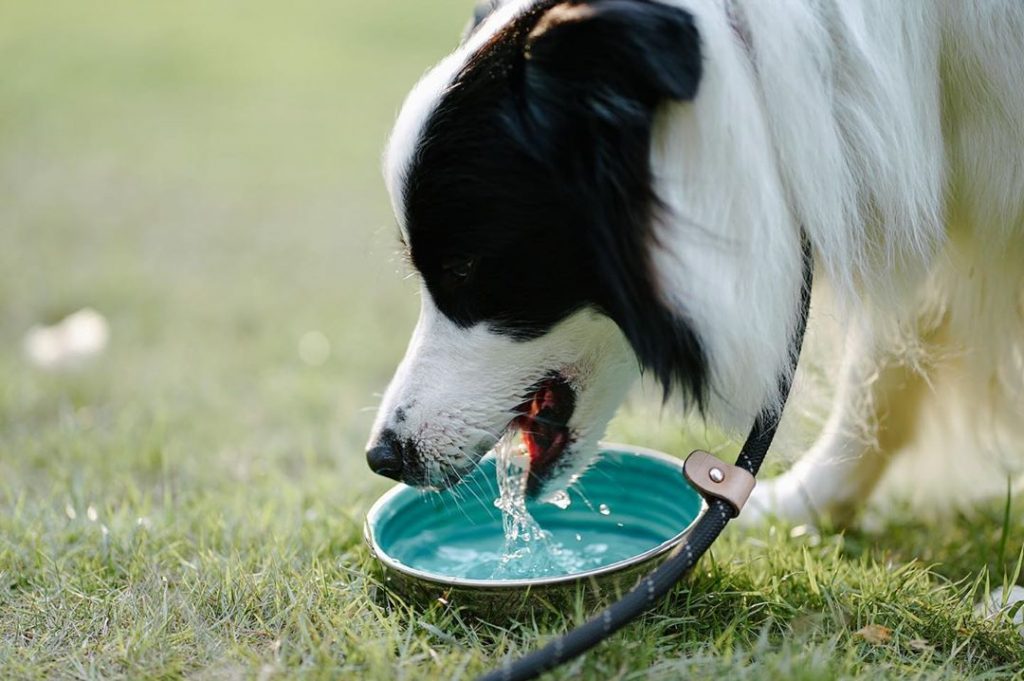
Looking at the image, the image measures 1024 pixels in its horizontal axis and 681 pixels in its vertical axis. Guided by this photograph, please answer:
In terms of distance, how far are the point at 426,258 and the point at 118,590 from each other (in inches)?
38.9

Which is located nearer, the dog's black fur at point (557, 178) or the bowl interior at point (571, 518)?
the dog's black fur at point (557, 178)

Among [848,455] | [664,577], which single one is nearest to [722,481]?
[664,577]

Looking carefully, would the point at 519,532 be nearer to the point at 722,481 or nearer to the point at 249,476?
the point at 722,481

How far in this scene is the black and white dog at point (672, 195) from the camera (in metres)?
1.86

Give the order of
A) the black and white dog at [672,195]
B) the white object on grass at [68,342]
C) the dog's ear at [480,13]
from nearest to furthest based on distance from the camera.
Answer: the black and white dog at [672,195] < the dog's ear at [480,13] < the white object on grass at [68,342]

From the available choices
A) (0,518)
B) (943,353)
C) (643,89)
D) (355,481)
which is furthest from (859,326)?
(0,518)

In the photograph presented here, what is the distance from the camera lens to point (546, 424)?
235 cm

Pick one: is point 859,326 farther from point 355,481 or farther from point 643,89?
point 355,481

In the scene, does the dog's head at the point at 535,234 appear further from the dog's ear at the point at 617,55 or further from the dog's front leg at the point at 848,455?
the dog's front leg at the point at 848,455

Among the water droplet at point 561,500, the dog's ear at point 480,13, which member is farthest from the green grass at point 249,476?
the dog's ear at point 480,13

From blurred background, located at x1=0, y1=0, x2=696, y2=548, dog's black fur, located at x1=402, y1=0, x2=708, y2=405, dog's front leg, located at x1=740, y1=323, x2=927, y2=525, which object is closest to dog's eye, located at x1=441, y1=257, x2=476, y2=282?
dog's black fur, located at x1=402, y1=0, x2=708, y2=405

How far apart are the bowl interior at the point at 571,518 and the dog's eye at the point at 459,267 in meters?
0.57

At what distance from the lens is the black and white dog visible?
1864 mm

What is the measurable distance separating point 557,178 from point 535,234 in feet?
0.39
